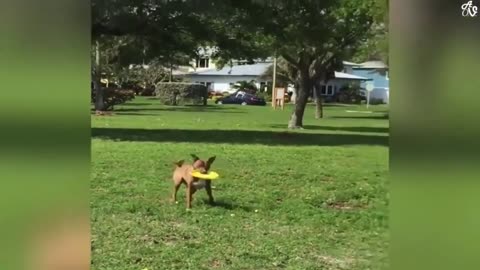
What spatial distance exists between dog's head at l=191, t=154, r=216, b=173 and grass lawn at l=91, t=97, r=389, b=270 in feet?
0.47

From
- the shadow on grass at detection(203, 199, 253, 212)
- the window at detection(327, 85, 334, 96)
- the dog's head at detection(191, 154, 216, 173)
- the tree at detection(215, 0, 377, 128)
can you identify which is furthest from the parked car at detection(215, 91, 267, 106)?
the shadow on grass at detection(203, 199, 253, 212)

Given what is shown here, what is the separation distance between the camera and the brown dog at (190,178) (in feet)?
14.7

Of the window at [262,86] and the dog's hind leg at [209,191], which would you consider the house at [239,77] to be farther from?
the dog's hind leg at [209,191]

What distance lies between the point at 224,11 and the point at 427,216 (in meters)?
1.87

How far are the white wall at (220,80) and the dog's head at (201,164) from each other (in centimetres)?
53

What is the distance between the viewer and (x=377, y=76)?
3.42m

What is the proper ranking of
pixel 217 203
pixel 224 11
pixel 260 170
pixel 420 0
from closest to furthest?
pixel 420 0, pixel 224 11, pixel 217 203, pixel 260 170

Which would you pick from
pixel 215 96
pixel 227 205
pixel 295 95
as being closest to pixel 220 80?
pixel 215 96

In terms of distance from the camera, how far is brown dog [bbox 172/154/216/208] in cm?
448

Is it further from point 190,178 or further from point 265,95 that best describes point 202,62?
point 190,178

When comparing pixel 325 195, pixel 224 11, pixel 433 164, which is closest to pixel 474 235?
pixel 433 164

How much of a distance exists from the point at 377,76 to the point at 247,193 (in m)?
1.96

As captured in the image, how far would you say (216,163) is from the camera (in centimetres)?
504

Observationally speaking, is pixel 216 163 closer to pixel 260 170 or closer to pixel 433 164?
pixel 260 170
